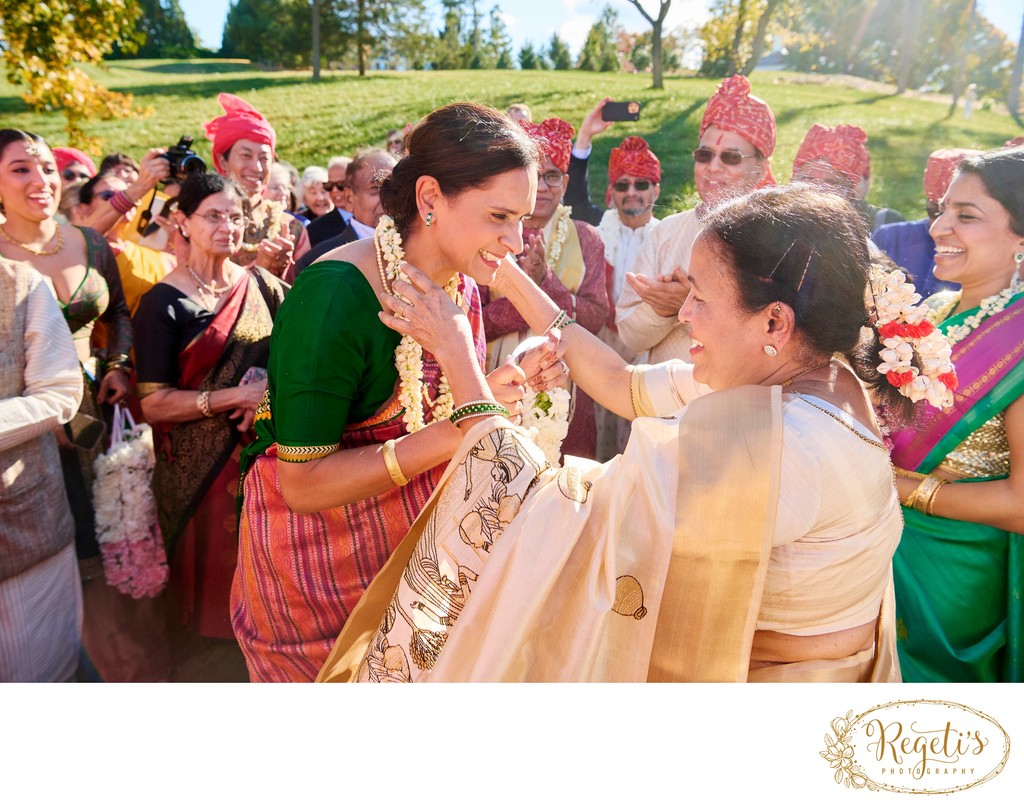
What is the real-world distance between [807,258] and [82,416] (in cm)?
243

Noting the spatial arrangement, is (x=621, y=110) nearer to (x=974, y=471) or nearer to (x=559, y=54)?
(x=559, y=54)

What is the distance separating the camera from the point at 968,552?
224 centimetres

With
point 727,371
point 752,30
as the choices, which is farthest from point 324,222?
point 727,371

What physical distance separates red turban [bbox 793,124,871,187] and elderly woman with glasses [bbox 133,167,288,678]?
2.25 meters

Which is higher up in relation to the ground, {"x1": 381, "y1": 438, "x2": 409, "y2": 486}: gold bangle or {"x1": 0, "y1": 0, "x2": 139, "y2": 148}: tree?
{"x1": 0, "y1": 0, "x2": 139, "y2": 148}: tree

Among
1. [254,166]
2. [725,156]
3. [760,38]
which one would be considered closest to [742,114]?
[725,156]

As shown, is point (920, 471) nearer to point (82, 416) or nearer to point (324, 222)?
point (82, 416)

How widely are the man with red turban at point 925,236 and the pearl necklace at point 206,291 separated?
2695 mm

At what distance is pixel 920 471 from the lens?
7.34 ft

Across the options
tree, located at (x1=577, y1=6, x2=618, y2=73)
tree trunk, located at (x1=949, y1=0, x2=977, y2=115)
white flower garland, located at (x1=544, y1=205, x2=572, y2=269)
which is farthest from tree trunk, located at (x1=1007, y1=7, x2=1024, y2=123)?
white flower garland, located at (x1=544, y1=205, x2=572, y2=269)

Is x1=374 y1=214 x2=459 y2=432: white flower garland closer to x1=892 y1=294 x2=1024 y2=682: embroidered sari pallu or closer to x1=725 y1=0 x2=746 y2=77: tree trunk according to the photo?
x1=892 y1=294 x2=1024 y2=682: embroidered sari pallu

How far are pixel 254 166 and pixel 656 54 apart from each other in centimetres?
195

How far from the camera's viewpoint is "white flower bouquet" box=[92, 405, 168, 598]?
2.75m

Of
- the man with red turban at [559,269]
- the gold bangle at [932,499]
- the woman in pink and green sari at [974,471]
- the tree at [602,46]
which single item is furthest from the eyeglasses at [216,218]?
the gold bangle at [932,499]
